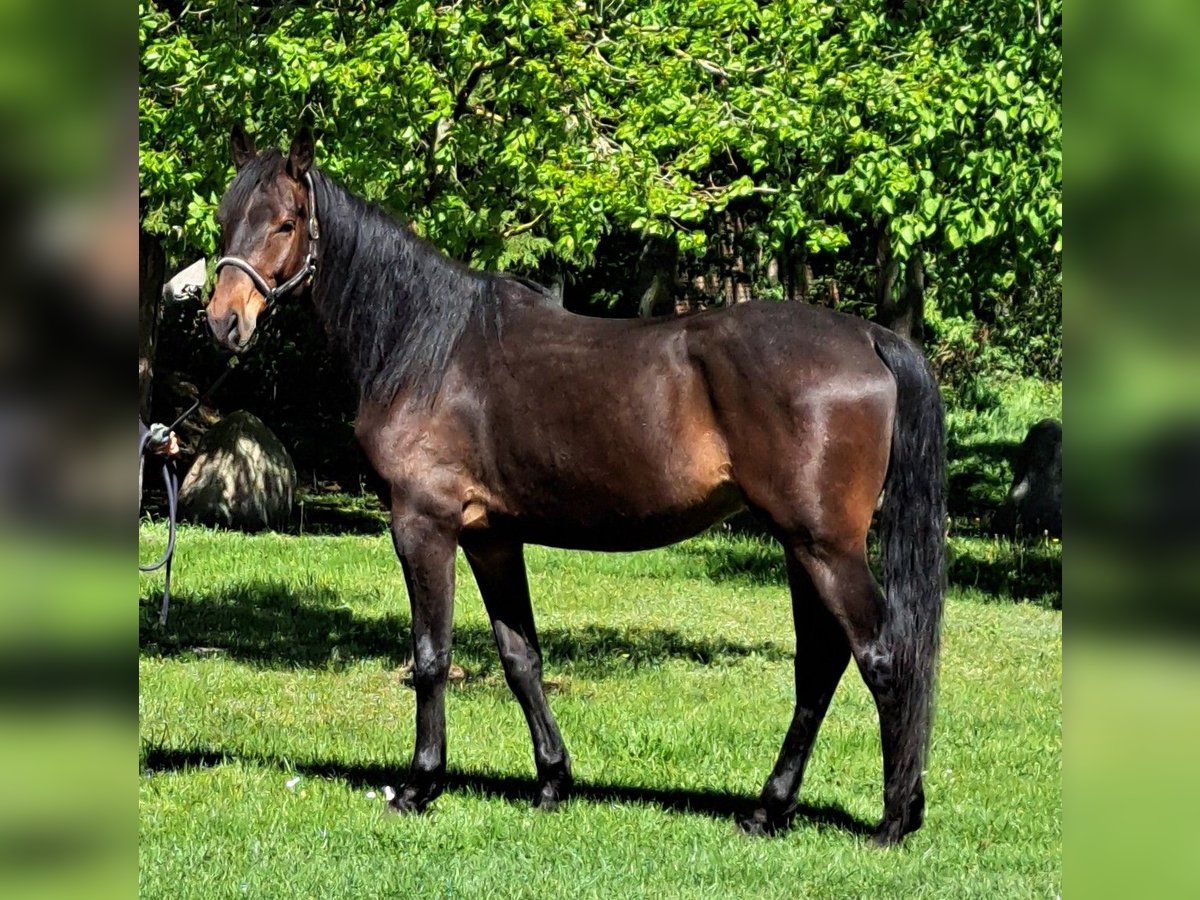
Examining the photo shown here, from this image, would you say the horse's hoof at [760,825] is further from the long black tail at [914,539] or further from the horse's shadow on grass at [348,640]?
the horse's shadow on grass at [348,640]

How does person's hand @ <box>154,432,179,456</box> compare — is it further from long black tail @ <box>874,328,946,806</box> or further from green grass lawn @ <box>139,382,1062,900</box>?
long black tail @ <box>874,328,946,806</box>

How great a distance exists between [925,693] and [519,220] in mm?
5280

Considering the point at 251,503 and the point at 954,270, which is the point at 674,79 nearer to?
the point at 954,270

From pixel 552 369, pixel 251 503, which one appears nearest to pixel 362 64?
pixel 552 369

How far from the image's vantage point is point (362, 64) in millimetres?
7430

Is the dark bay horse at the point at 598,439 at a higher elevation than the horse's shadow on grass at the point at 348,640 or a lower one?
higher

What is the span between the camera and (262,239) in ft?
18.5

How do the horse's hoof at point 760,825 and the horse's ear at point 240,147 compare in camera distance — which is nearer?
the horse's hoof at point 760,825

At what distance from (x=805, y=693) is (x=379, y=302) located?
7.82 feet

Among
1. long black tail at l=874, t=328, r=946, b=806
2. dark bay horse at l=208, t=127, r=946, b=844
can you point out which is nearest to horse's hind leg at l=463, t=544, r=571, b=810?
dark bay horse at l=208, t=127, r=946, b=844

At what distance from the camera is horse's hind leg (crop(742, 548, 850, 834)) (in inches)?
215

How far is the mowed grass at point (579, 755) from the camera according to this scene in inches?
193

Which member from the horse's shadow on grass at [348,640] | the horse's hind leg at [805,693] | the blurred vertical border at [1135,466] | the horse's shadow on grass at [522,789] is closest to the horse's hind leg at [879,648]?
the horse's hind leg at [805,693]

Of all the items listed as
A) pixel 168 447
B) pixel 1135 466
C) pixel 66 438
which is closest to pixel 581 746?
pixel 168 447
